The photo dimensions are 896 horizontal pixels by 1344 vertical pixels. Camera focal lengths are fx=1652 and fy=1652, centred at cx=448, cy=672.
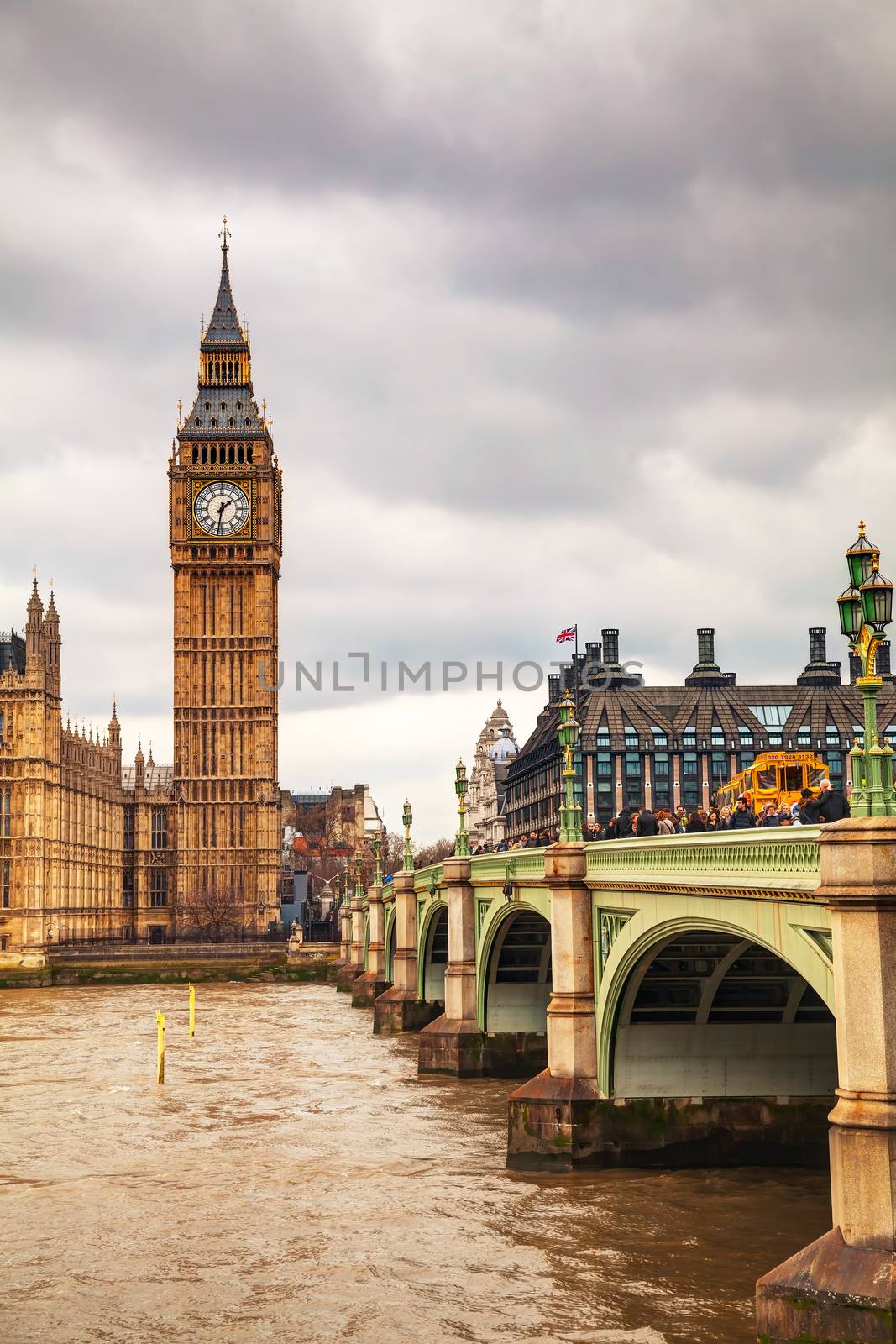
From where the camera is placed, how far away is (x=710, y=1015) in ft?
97.1

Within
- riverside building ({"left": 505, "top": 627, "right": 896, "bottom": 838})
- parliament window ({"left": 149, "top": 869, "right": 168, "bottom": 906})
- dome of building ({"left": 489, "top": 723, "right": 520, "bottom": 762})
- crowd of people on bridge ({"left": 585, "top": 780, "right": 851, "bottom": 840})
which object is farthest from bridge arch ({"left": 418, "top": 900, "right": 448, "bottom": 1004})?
dome of building ({"left": 489, "top": 723, "right": 520, "bottom": 762})

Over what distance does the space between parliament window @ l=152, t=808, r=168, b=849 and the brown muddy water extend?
9910cm

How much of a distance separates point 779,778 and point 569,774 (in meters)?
18.9

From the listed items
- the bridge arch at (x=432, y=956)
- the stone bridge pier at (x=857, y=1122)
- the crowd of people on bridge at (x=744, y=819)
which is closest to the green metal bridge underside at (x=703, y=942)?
the crowd of people on bridge at (x=744, y=819)

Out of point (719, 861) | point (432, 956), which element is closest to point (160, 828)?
point (432, 956)

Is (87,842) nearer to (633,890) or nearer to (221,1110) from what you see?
(221,1110)

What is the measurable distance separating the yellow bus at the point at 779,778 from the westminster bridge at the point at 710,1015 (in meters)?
6.99

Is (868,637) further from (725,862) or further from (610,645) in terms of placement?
(610,645)

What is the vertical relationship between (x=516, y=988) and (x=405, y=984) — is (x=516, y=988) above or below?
above

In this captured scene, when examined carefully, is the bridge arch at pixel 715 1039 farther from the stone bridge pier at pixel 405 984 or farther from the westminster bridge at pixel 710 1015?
the stone bridge pier at pixel 405 984

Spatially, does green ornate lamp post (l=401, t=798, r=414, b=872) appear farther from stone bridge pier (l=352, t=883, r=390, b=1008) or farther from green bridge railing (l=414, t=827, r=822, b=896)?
green bridge railing (l=414, t=827, r=822, b=896)

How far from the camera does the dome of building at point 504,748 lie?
611 feet

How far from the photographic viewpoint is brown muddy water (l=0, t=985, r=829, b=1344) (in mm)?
21078

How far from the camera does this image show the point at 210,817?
138500 millimetres
